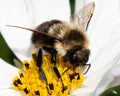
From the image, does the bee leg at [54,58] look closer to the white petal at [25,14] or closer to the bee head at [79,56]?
the bee head at [79,56]

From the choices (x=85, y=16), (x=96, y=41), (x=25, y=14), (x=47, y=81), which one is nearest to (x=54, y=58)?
(x=47, y=81)

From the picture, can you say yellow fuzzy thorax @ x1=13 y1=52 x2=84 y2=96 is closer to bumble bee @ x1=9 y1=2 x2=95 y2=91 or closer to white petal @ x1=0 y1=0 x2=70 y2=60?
bumble bee @ x1=9 y1=2 x2=95 y2=91

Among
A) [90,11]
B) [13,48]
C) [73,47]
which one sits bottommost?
[73,47]

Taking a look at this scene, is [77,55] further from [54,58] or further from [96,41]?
[96,41]

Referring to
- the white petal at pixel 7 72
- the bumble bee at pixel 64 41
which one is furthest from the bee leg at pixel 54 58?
the white petal at pixel 7 72

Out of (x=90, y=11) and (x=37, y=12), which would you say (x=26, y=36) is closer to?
(x=37, y=12)

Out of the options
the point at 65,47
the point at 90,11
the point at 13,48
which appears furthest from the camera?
the point at 13,48

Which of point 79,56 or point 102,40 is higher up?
point 102,40

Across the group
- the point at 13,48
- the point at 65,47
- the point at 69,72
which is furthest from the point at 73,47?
the point at 13,48
